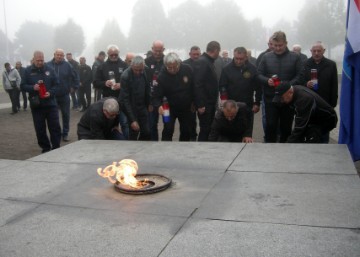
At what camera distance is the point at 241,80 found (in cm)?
693

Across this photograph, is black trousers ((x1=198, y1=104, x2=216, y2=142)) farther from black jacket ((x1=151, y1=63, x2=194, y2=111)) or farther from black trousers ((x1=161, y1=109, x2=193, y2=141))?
black jacket ((x1=151, y1=63, x2=194, y2=111))

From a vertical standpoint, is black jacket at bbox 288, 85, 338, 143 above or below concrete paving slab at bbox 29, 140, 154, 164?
above

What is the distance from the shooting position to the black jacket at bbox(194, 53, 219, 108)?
22.5 ft

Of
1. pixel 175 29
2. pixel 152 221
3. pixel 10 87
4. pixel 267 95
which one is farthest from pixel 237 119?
pixel 175 29

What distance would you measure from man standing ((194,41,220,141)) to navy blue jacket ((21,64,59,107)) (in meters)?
2.64

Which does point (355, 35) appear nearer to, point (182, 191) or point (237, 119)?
point (237, 119)

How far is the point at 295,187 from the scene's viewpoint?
3670mm

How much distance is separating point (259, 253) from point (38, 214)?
5.96ft

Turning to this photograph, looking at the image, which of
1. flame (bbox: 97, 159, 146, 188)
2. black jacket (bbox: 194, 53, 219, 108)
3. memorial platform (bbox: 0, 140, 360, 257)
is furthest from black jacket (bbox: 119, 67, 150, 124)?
flame (bbox: 97, 159, 146, 188)

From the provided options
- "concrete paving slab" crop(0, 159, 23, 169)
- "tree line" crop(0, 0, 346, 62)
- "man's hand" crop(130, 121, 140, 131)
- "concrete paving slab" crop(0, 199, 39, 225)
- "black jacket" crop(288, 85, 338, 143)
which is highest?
"tree line" crop(0, 0, 346, 62)

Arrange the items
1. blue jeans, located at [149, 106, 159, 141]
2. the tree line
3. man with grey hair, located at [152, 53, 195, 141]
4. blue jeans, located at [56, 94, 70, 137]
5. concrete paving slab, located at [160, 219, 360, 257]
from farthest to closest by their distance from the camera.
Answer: the tree line < blue jeans, located at [56, 94, 70, 137] < blue jeans, located at [149, 106, 159, 141] < man with grey hair, located at [152, 53, 195, 141] < concrete paving slab, located at [160, 219, 360, 257]

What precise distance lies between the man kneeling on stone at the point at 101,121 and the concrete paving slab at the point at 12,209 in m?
2.35

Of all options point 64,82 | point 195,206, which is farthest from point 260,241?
point 64,82

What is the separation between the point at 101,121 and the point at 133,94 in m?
1.12
